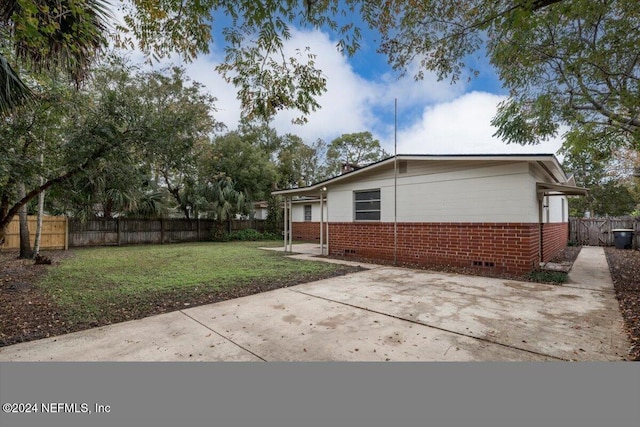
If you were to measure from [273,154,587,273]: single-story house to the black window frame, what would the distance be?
0.03m

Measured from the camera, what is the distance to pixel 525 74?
651cm

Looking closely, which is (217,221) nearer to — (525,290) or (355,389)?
(525,290)

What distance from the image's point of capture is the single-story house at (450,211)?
7.45m

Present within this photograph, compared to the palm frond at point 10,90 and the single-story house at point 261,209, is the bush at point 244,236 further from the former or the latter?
the palm frond at point 10,90

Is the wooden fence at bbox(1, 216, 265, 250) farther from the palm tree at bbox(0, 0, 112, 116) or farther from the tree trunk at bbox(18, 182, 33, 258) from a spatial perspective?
the palm tree at bbox(0, 0, 112, 116)

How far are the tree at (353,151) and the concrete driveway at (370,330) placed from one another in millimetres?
28223

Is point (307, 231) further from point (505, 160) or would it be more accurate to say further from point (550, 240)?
point (505, 160)

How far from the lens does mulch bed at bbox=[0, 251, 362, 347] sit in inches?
146

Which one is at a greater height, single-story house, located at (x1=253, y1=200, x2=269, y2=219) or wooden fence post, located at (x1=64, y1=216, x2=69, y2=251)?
single-story house, located at (x1=253, y1=200, x2=269, y2=219)

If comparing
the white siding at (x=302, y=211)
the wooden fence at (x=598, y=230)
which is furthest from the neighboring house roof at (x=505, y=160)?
the white siding at (x=302, y=211)

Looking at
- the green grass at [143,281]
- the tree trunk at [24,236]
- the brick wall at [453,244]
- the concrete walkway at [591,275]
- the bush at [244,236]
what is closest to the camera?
the green grass at [143,281]

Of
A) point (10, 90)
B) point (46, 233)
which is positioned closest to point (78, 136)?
point (10, 90)

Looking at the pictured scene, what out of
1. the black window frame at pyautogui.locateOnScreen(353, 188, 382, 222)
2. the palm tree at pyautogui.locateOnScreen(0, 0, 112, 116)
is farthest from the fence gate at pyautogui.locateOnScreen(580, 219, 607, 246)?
the palm tree at pyautogui.locateOnScreen(0, 0, 112, 116)

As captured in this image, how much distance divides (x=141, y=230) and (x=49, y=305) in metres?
13.3
